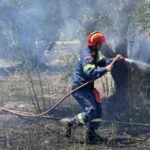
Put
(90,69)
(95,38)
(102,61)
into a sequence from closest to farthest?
(90,69) → (95,38) → (102,61)

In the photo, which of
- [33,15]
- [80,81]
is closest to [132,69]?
[80,81]

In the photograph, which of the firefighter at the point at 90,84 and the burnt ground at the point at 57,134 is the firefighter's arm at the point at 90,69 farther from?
the burnt ground at the point at 57,134

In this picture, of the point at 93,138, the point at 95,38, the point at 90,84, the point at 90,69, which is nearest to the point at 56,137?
the point at 93,138

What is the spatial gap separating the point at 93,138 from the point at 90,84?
0.98 metres

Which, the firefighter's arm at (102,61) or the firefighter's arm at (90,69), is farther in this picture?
the firefighter's arm at (102,61)

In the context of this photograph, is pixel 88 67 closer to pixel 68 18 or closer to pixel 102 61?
pixel 102 61

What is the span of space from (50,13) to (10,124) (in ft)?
13.9

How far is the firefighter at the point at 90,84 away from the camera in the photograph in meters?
6.82

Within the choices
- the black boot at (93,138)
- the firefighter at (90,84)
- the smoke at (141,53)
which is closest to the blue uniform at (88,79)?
the firefighter at (90,84)

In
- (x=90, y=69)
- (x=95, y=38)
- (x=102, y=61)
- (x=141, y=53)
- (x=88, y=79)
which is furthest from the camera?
(x=141, y=53)

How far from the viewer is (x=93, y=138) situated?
6.96 m

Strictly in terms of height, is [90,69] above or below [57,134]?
above

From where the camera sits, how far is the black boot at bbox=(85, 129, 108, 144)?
22.6 ft

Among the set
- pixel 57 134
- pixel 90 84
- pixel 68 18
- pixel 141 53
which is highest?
pixel 68 18
